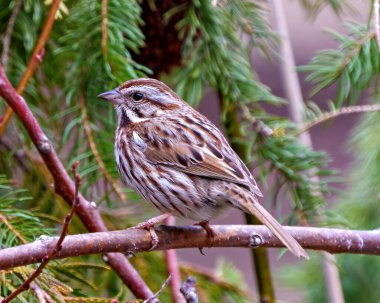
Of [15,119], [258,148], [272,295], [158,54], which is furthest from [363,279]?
[15,119]

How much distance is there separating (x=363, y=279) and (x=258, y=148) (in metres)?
1.05

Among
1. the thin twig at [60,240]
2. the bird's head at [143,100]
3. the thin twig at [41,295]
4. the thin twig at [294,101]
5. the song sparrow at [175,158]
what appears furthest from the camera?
the thin twig at [294,101]

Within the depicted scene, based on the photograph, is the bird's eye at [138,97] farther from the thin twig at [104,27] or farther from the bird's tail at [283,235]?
the bird's tail at [283,235]

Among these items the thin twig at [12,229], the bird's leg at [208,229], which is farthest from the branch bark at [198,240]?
the thin twig at [12,229]

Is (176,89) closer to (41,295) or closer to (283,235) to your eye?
(283,235)

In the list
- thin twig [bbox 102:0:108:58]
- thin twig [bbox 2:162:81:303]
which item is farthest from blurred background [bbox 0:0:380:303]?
thin twig [bbox 2:162:81:303]

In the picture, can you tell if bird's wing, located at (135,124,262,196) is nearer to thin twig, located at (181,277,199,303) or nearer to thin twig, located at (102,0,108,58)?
thin twig, located at (102,0,108,58)

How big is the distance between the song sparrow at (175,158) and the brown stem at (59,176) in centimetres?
22

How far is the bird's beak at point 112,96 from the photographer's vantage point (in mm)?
2619

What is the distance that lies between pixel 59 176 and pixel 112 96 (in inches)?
15.3

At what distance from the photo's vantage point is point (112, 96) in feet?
8.70

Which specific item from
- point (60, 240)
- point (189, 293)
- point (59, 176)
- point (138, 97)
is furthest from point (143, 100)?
point (60, 240)

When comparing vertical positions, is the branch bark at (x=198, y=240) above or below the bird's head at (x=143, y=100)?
below

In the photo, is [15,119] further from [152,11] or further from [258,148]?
[258,148]
